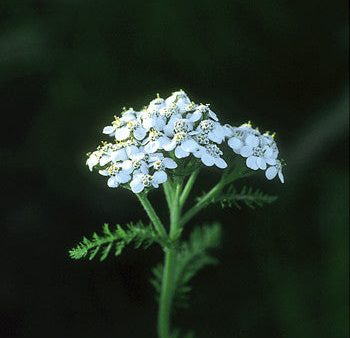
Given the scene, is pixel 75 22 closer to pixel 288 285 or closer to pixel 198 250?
pixel 198 250

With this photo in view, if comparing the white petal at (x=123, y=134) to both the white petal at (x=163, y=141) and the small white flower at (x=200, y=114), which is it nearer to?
the white petal at (x=163, y=141)

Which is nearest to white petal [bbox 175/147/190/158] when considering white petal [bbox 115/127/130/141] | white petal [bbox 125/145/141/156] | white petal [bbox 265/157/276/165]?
white petal [bbox 125/145/141/156]

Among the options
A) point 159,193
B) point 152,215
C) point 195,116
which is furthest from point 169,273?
point 159,193

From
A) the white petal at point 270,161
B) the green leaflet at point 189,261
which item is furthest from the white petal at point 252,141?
the green leaflet at point 189,261

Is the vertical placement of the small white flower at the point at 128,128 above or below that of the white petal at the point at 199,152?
above

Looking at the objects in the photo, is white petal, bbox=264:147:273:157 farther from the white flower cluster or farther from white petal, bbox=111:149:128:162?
white petal, bbox=111:149:128:162

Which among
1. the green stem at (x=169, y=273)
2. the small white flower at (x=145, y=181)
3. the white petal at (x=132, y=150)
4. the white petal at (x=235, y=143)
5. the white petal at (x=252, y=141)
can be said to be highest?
the white petal at (x=132, y=150)

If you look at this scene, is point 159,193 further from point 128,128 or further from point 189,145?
point 189,145
